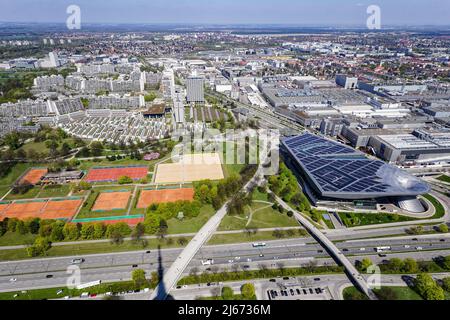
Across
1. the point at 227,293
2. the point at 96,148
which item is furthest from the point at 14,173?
the point at 227,293

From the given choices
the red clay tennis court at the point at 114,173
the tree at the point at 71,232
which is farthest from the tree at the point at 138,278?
the red clay tennis court at the point at 114,173

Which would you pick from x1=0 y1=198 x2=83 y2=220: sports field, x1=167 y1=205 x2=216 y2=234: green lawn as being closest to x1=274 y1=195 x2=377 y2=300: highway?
x1=167 y1=205 x2=216 y2=234: green lawn

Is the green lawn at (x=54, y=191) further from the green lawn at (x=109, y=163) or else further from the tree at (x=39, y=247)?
the tree at (x=39, y=247)

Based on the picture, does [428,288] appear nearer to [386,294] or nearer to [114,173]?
[386,294]

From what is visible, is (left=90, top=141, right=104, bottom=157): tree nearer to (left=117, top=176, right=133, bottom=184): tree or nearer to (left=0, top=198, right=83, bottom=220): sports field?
(left=117, top=176, right=133, bottom=184): tree

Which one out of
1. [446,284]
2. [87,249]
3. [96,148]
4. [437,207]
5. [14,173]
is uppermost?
[96,148]
